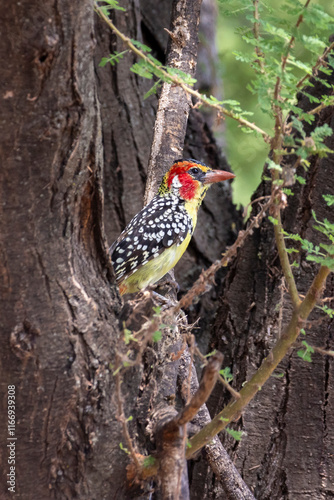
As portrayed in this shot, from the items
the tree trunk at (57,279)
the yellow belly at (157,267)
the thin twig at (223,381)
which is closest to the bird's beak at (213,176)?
the yellow belly at (157,267)

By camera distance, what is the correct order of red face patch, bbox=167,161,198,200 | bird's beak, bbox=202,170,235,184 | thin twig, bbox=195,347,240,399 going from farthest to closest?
bird's beak, bbox=202,170,235,184 → red face patch, bbox=167,161,198,200 → thin twig, bbox=195,347,240,399

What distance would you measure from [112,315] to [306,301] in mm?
688

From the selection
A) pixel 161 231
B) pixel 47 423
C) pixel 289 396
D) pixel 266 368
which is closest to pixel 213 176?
pixel 161 231

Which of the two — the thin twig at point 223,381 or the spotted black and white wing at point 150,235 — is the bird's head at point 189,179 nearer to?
the spotted black and white wing at point 150,235

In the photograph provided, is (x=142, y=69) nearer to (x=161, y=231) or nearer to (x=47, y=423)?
(x=47, y=423)

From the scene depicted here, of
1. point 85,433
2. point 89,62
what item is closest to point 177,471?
point 85,433

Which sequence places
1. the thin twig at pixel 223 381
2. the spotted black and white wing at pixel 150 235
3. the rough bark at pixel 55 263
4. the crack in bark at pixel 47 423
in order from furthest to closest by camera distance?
the spotted black and white wing at pixel 150 235 < the crack in bark at pixel 47 423 < the thin twig at pixel 223 381 < the rough bark at pixel 55 263

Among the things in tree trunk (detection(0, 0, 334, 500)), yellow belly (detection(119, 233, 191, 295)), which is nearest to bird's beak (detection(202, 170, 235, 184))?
yellow belly (detection(119, 233, 191, 295))

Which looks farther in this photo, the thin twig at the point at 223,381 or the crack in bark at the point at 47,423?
the crack in bark at the point at 47,423

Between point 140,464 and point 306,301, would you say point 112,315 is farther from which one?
point 306,301

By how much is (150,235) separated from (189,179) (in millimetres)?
520

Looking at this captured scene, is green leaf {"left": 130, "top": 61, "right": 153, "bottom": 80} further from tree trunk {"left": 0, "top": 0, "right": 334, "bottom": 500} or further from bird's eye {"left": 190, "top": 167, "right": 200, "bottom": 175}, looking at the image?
bird's eye {"left": 190, "top": 167, "right": 200, "bottom": 175}

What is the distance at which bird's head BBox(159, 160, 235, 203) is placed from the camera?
3.89 metres

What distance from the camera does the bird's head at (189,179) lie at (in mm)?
3893
